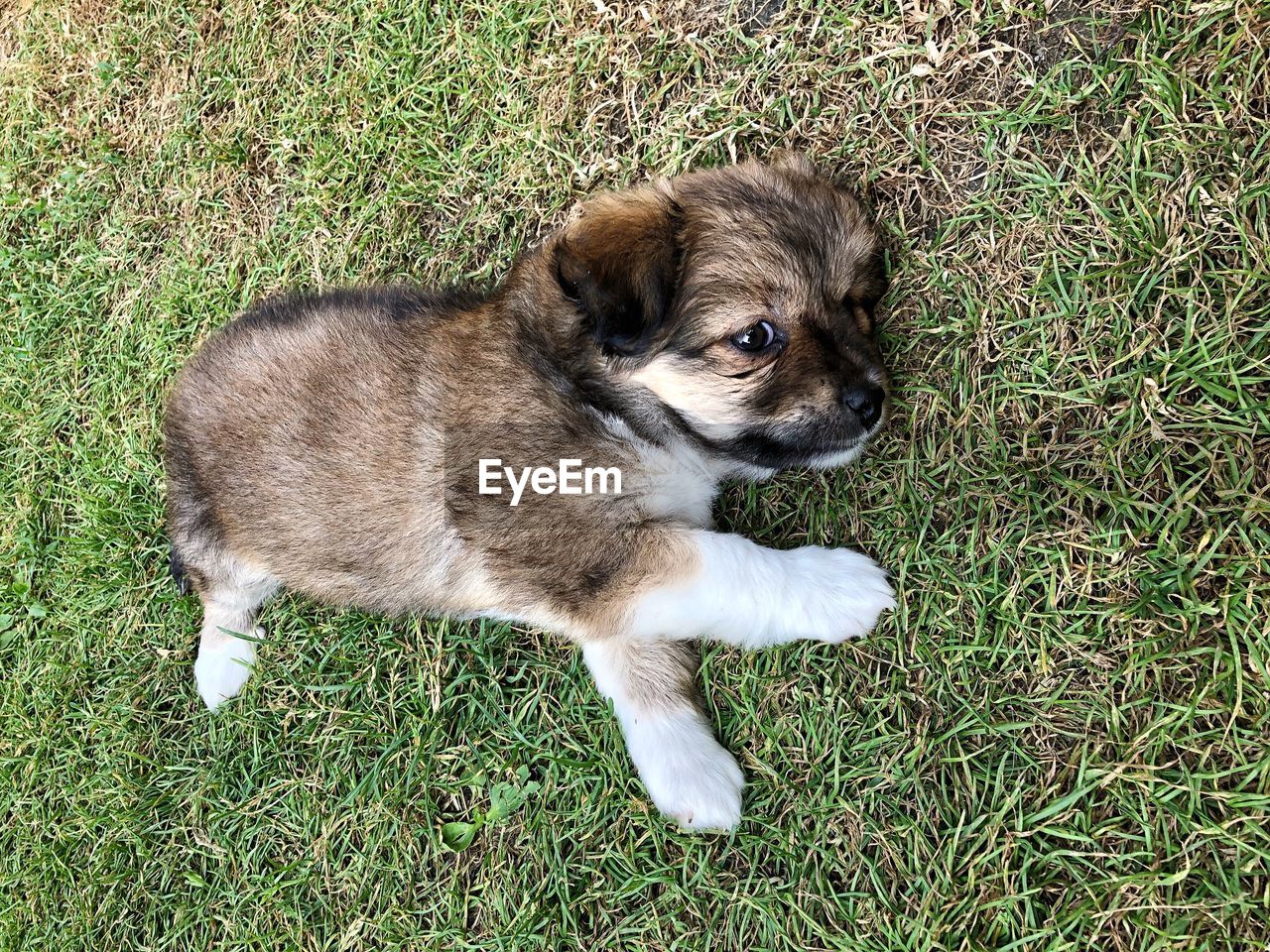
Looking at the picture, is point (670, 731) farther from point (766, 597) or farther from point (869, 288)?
point (869, 288)

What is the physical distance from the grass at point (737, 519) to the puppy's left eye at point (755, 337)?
0.67 meters

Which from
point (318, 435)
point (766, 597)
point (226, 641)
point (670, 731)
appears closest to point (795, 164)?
point (766, 597)

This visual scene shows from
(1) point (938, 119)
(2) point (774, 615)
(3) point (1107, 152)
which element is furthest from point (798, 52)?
(2) point (774, 615)

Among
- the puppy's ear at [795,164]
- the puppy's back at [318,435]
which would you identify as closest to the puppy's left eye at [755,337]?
the puppy's ear at [795,164]

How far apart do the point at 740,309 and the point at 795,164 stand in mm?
723

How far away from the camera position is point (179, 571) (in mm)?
3629

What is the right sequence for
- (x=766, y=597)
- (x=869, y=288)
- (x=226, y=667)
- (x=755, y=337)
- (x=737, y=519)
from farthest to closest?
(x=226, y=667), (x=737, y=519), (x=869, y=288), (x=766, y=597), (x=755, y=337)

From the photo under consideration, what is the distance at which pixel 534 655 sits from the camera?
11.0 feet

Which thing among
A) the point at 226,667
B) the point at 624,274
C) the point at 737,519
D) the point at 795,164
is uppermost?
the point at 795,164

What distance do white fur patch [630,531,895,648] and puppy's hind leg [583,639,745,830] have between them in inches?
9.3

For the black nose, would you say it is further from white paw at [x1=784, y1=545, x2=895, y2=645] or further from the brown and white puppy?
white paw at [x1=784, y1=545, x2=895, y2=645]

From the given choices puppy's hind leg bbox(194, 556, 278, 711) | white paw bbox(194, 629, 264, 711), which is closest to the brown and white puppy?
puppy's hind leg bbox(194, 556, 278, 711)

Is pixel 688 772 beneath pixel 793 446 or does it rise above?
beneath

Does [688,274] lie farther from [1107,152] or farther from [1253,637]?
[1253,637]
